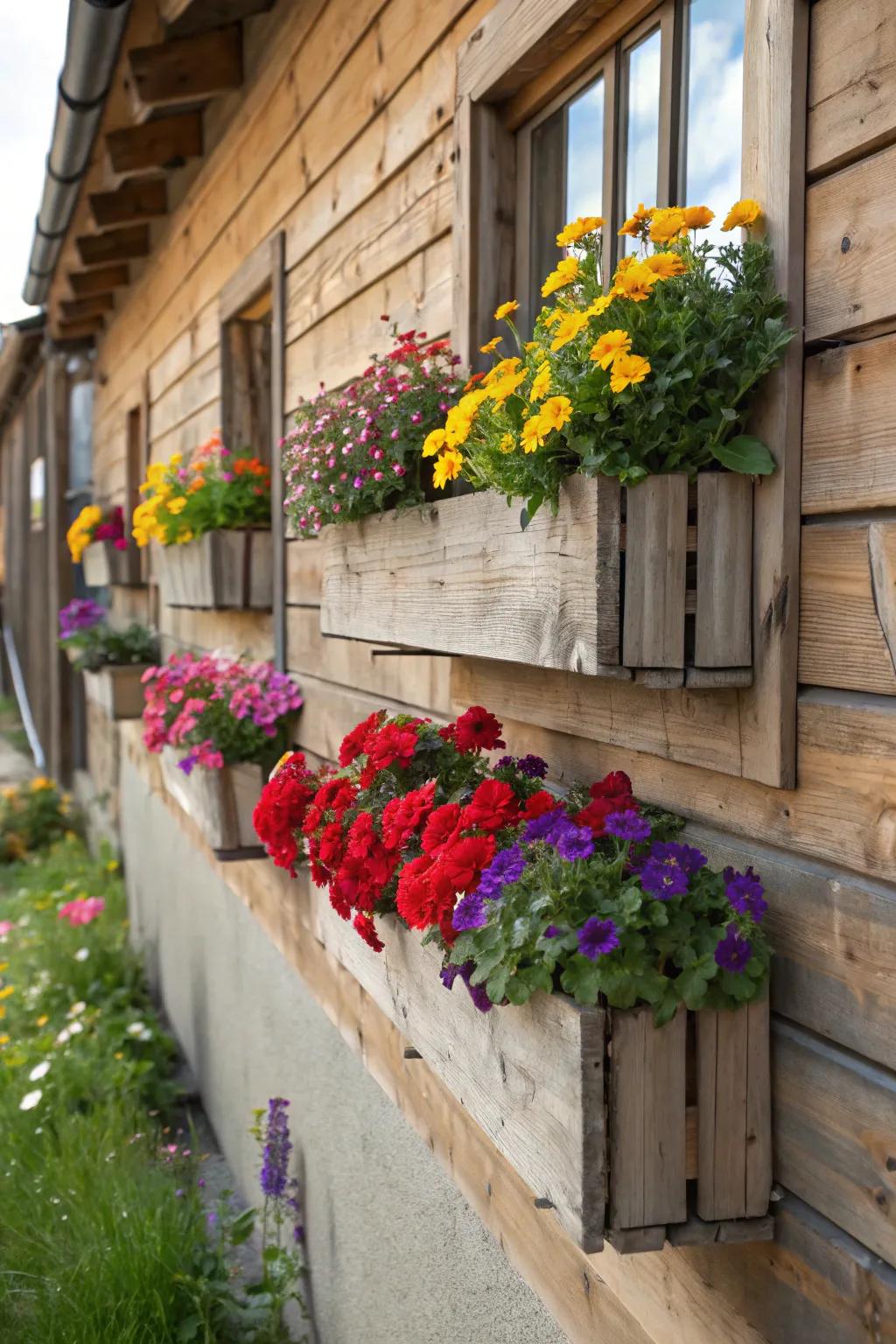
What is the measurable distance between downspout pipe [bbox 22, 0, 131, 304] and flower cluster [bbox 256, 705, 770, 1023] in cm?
257

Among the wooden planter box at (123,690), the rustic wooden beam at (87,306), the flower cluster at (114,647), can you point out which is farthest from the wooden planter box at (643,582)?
the rustic wooden beam at (87,306)

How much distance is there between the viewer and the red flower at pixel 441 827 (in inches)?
61.0

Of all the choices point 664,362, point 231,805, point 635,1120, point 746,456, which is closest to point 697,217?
point 664,362

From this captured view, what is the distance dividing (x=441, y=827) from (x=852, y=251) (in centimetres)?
83

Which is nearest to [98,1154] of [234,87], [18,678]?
Answer: [234,87]

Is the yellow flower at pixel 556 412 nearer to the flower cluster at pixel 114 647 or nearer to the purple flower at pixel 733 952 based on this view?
the purple flower at pixel 733 952

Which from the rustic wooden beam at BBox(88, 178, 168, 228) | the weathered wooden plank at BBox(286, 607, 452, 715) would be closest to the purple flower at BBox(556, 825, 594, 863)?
the weathered wooden plank at BBox(286, 607, 452, 715)

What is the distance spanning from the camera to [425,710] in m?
2.42

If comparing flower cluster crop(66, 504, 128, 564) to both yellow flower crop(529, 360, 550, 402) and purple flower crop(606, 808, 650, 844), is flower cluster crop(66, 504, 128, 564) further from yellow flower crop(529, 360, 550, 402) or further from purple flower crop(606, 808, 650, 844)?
purple flower crop(606, 808, 650, 844)

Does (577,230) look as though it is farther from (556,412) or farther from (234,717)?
(234,717)

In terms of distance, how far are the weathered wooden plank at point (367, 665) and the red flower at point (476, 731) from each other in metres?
0.45

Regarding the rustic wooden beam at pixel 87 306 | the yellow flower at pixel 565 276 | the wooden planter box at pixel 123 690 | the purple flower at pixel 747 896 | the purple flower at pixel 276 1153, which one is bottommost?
the purple flower at pixel 276 1153

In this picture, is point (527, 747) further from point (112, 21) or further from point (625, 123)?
point (112, 21)

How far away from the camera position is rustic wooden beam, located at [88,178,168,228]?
203 inches
